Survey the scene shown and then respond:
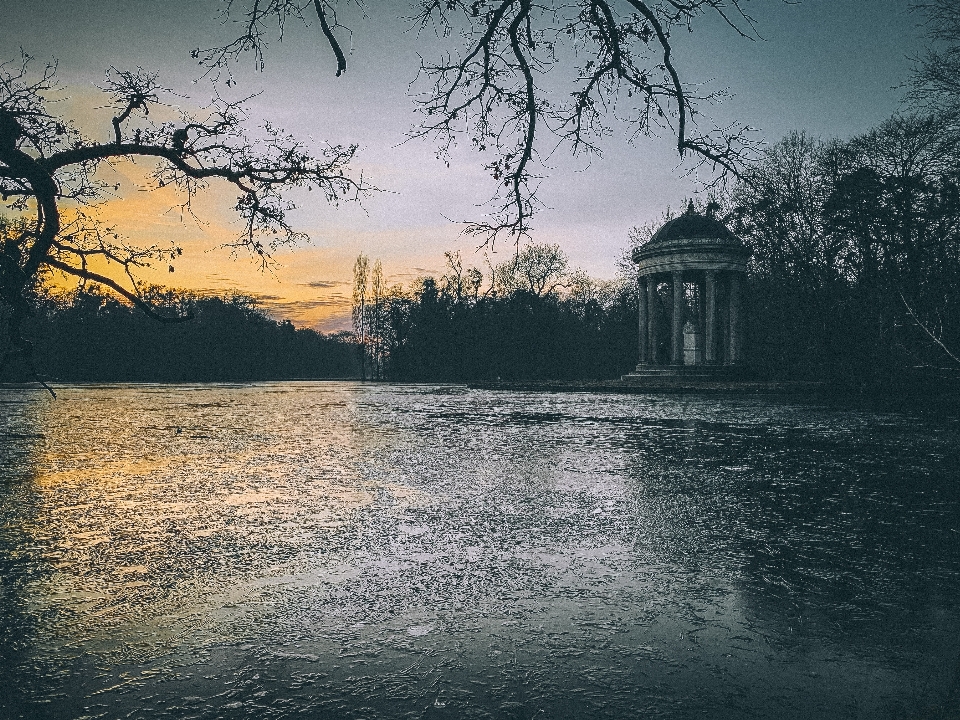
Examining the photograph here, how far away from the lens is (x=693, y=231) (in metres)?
41.1

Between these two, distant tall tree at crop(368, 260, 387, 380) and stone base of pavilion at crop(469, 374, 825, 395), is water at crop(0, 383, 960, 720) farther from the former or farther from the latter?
distant tall tree at crop(368, 260, 387, 380)

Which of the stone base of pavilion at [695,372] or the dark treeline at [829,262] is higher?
the dark treeline at [829,262]

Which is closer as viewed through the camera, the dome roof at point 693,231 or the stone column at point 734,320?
the dome roof at point 693,231

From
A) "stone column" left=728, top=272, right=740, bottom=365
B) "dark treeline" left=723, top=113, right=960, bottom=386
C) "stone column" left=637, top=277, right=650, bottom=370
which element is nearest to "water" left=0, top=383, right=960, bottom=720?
"dark treeline" left=723, top=113, right=960, bottom=386

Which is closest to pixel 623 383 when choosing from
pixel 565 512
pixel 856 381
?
pixel 856 381

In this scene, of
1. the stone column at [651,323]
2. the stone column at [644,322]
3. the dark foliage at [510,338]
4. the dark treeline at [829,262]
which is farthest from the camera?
the dark foliage at [510,338]

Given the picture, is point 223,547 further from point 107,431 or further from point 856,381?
point 856,381

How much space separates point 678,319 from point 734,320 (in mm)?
3254

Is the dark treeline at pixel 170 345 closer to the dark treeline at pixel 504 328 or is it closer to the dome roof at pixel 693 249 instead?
the dark treeline at pixel 504 328

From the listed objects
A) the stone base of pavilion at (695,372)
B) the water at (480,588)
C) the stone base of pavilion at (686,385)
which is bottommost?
the water at (480,588)

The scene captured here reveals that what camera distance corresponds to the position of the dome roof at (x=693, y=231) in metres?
40.1

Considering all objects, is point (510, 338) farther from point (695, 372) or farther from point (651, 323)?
point (695, 372)

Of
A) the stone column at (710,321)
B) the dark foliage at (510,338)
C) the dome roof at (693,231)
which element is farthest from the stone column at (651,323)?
the dark foliage at (510,338)

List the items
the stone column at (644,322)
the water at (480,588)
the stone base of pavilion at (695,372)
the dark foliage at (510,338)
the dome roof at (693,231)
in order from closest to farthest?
the water at (480,588), the stone base of pavilion at (695,372), the dome roof at (693,231), the stone column at (644,322), the dark foliage at (510,338)
